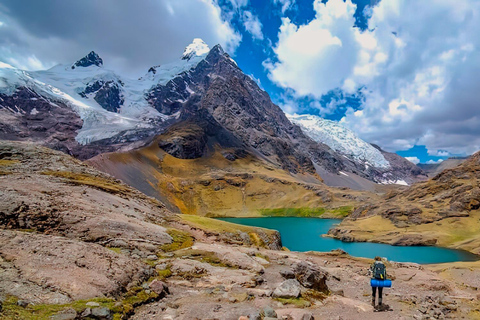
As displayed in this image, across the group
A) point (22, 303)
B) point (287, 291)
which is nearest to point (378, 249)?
point (287, 291)

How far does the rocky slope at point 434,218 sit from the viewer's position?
11322 centimetres

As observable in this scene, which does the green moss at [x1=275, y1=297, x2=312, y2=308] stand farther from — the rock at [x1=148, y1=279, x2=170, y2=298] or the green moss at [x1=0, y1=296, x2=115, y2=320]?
the green moss at [x1=0, y1=296, x2=115, y2=320]

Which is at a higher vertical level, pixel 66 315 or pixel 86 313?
pixel 86 313

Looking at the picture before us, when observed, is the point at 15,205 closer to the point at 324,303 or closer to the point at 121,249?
the point at 121,249

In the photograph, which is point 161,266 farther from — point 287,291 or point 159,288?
point 287,291

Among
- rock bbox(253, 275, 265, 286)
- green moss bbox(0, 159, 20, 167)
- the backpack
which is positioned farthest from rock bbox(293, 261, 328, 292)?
green moss bbox(0, 159, 20, 167)

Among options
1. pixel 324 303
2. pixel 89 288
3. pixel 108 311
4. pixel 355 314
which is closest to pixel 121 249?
pixel 89 288

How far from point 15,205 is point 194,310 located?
655 inches

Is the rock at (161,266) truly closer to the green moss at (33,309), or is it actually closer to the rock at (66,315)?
the green moss at (33,309)

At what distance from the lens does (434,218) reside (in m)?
130

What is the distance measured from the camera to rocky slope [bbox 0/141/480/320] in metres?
13.1

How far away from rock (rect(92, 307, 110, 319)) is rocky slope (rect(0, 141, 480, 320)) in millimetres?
43

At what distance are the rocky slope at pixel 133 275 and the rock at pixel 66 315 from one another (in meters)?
0.07

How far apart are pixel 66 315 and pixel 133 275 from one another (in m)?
6.07
